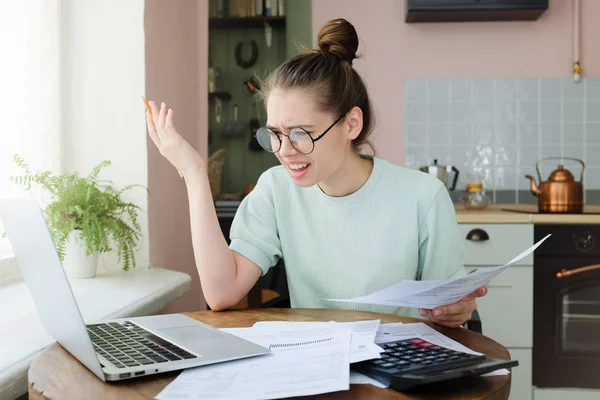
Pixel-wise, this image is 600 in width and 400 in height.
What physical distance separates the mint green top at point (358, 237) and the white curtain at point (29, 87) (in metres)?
0.81

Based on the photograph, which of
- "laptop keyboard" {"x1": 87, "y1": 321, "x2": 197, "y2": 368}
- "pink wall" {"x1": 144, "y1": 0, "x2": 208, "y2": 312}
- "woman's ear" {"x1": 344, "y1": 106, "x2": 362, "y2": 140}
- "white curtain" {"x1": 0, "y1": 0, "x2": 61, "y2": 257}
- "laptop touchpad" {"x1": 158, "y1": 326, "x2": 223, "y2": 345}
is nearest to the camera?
"laptop keyboard" {"x1": 87, "y1": 321, "x2": 197, "y2": 368}

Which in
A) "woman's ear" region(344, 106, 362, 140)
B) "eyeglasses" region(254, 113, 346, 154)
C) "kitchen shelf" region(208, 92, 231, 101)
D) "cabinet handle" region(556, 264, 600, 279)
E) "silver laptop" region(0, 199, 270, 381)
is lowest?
"cabinet handle" region(556, 264, 600, 279)

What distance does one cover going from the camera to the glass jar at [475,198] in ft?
10.7

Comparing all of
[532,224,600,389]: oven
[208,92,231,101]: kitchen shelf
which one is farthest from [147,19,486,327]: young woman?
[208,92,231,101]: kitchen shelf

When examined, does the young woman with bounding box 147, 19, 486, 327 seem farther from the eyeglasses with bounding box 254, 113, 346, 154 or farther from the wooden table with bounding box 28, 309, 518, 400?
the wooden table with bounding box 28, 309, 518, 400

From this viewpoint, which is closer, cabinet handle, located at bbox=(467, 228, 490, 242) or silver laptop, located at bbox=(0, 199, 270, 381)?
silver laptop, located at bbox=(0, 199, 270, 381)

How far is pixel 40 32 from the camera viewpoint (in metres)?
2.11

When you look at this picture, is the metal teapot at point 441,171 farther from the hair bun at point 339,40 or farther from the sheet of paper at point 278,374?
the sheet of paper at point 278,374

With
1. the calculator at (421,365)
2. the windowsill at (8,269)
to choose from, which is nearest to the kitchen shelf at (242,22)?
the windowsill at (8,269)

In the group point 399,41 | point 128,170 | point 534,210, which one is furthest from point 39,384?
point 399,41

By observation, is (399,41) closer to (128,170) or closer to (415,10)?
(415,10)

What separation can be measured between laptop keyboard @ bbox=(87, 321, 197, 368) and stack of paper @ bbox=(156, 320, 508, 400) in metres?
0.06

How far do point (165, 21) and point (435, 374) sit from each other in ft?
6.44

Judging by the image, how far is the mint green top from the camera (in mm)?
1581
